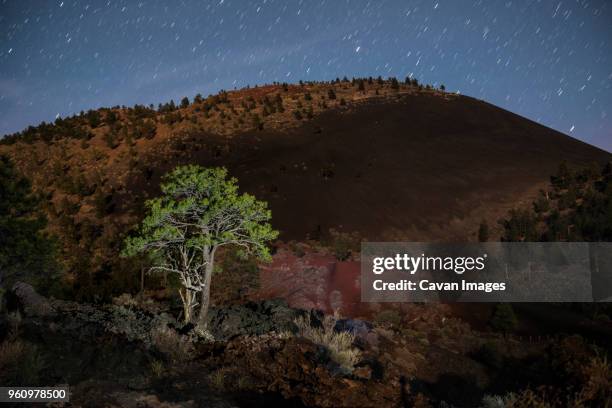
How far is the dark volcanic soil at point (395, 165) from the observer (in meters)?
33.0

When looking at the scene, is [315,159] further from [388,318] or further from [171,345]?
[171,345]

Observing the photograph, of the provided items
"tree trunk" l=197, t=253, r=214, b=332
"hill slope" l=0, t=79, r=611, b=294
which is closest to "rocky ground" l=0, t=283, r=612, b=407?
"tree trunk" l=197, t=253, r=214, b=332

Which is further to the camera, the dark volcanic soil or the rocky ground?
the dark volcanic soil

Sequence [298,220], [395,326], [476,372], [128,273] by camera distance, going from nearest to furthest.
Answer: [476,372] < [395,326] < [128,273] < [298,220]

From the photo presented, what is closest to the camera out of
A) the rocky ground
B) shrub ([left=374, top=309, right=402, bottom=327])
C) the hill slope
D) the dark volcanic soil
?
the rocky ground

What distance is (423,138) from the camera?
49.2 m

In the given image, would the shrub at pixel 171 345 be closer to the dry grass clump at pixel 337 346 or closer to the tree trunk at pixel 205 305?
the tree trunk at pixel 205 305

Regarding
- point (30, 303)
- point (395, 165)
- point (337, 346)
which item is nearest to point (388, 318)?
point (337, 346)

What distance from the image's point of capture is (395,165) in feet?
139

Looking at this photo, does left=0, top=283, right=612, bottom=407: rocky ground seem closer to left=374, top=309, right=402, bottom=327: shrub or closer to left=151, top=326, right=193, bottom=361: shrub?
left=151, top=326, right=193, bottom=361: shrub

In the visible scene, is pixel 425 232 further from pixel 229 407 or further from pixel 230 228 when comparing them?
pixel 229 407

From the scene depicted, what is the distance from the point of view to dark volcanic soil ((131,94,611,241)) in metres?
33.0

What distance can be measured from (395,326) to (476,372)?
441 cm

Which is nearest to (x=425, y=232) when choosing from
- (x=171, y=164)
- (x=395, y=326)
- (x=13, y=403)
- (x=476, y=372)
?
(x=395, y=326)
